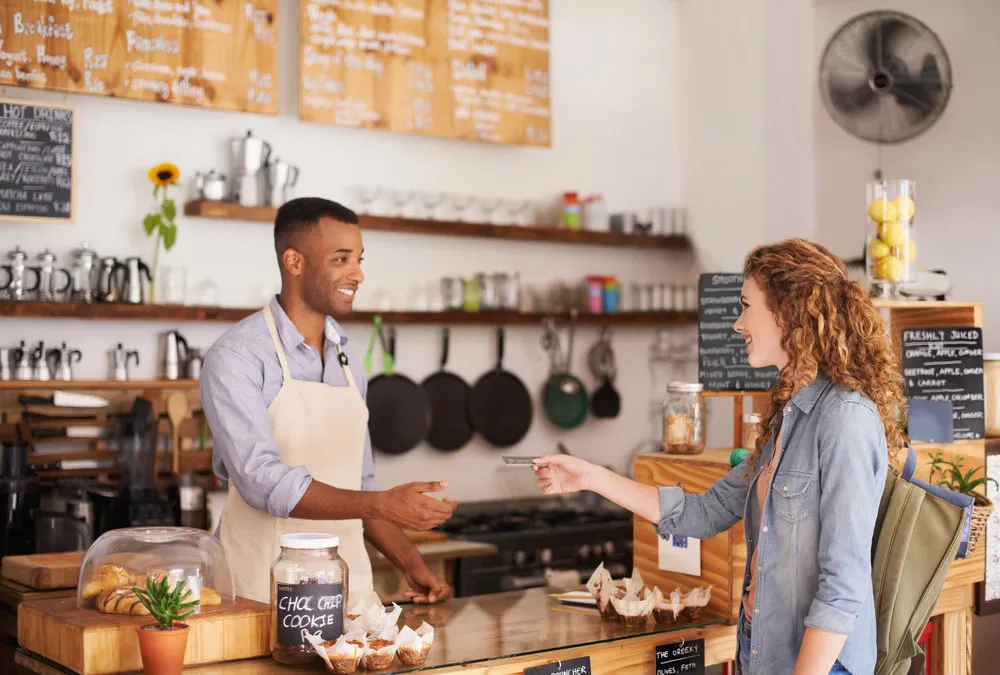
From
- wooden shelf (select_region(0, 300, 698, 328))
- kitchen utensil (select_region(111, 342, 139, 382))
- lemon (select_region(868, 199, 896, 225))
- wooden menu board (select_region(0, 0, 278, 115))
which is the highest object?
wooden menu board (select_region(0, 0, 278, 115))

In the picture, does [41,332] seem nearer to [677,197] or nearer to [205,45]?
[205,45]

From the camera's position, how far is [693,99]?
20.7 ft

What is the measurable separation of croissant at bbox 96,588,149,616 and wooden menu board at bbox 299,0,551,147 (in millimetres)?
3107

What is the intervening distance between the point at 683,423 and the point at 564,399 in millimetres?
2933

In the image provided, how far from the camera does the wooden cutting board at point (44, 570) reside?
3.56 meters

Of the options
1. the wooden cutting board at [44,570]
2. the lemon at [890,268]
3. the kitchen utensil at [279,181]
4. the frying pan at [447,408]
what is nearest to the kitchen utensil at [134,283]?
the kitchen utensil at [279,181]

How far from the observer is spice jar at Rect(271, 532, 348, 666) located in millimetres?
2123

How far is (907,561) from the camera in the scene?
228 cm

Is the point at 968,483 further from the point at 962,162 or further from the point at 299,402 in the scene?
the point at 962,162

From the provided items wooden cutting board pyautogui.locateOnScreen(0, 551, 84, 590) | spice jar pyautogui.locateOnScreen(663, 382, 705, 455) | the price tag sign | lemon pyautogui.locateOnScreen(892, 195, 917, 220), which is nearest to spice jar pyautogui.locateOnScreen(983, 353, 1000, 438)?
lemon pyautogui.locateOnScreen(892, 195, 917, 220)

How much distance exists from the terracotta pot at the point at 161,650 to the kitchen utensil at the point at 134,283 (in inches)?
114

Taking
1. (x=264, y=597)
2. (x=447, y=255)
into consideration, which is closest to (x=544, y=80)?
(x=447, y=255)

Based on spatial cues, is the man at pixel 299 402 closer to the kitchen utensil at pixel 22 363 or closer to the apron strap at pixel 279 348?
the apron strap at pixel 279 348

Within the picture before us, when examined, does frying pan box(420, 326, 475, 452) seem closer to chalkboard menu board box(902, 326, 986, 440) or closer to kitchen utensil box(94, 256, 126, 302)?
kitchen utensil box(94, 256, 126, 302)
